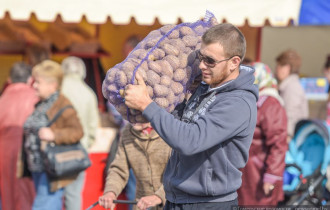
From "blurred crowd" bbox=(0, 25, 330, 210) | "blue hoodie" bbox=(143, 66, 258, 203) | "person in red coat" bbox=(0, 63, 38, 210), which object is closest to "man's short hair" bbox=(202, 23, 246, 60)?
"blue hoodie" bbox=(143, 66, 258, 203)

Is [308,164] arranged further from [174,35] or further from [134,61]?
[134,61]

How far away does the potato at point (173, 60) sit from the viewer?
235 centimetres

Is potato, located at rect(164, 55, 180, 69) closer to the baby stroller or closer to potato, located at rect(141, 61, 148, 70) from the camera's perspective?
potato, located at rect(141, 61, 148, 70)

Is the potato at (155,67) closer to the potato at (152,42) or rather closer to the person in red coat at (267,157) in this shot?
the potato at (152,42)

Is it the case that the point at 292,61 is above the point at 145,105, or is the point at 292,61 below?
below

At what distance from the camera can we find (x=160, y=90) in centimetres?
229

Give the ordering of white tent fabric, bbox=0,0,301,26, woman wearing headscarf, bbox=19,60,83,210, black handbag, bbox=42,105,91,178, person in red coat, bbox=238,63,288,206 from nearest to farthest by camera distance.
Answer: person in red coat, bbox=238,63,288,206
black handbag, bbox=42,105,91,178
woman wearing headscarf, bbox=19,60,83,210
white tent fabric, bbox=0,0,301,26

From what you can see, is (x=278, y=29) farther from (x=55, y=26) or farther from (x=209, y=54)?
(x=209, y=54)

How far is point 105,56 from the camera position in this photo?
7316 millimetres

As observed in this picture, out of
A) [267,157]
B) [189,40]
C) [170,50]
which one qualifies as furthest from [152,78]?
[267,157]

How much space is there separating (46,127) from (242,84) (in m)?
2.33

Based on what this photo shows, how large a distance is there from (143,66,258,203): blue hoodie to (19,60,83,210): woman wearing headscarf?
78.5 inches

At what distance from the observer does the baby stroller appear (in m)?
4.22

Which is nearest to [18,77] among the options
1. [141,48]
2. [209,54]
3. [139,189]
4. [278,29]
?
[139,189]
